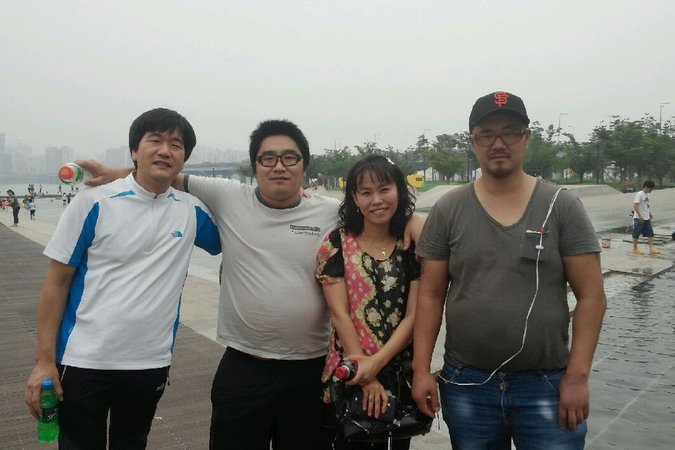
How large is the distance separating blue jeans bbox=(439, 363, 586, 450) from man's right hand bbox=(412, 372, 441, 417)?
0.07 m

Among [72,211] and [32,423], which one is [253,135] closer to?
[72,211]

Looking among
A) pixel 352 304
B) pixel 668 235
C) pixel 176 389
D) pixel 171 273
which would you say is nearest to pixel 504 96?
pixel 352 304

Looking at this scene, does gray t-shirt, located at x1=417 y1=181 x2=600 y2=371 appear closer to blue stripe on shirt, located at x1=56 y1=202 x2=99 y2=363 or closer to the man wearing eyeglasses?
the man wearing eyeglasses

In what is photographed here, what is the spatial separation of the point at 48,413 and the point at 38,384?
0.40ft

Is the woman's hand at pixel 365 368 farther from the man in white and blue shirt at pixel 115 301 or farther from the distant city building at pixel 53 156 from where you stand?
the distant city building at pixel 53 156

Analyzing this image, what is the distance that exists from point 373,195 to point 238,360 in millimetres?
951

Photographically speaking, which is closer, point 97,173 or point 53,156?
point 97,173

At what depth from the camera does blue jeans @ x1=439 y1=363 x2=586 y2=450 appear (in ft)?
6.91

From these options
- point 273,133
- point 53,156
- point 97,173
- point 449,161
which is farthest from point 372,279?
point 53,156

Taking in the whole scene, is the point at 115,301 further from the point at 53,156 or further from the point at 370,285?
the point at 53,156

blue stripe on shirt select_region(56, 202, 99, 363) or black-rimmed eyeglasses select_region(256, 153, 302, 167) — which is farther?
black-rimmed eyeglasses select_region(256, 153, 302, 167)

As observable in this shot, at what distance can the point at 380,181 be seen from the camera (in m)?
2.39

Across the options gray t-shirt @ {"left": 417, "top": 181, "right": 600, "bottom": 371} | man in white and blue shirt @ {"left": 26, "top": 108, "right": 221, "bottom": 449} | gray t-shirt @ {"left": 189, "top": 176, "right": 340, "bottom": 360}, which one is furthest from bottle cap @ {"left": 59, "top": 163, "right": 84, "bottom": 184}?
gray t-shirt @ {"left": 417, "top": 181, "right": 600, "bottom": 371}

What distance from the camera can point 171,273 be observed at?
8.04ft
